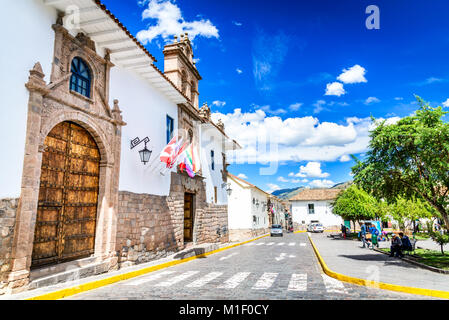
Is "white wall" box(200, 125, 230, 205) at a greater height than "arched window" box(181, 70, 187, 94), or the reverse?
"arched window" box(181, 70, 187, 94)

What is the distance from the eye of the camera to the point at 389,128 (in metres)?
10.2

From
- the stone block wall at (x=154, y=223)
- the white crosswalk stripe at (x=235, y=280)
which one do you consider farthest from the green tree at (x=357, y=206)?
the white crosswalk stripe at (x=235, y=280)

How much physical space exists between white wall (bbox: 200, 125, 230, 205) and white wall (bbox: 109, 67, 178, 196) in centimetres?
562

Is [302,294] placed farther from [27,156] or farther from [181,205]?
[181,205]

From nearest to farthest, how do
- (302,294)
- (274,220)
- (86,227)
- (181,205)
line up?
1. (302,294)
2. (86,227)
3. (181,205)
4. (274,220)

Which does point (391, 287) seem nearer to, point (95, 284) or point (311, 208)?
point (95, 284)

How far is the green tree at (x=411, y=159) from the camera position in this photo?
9039mm

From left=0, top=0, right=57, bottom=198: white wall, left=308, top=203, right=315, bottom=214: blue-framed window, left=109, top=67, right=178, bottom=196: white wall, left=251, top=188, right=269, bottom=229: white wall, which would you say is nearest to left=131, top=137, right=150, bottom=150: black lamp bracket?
left=109, top=67, right=178, bottom=196: white wall

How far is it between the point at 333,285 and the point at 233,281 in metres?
2.57

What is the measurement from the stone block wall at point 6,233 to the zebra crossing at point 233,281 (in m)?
2.68

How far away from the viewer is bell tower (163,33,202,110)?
15.1 metres

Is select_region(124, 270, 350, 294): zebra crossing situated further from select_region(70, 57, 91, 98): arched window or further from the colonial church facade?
select_region(70, 57, 91, 98): arched window

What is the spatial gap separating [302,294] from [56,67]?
8.28 meters
